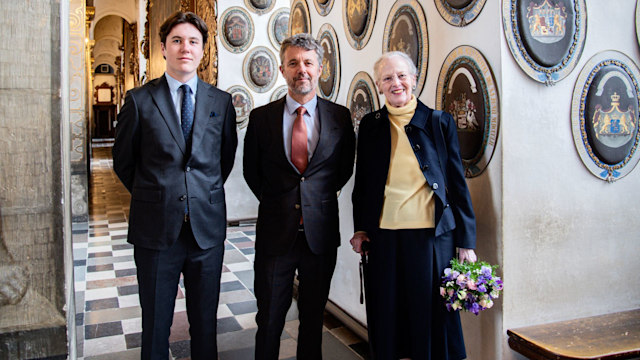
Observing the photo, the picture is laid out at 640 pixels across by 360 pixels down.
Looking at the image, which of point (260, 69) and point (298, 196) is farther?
point (260, 69)

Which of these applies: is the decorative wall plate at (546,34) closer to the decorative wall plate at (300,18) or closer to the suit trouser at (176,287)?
the suit trouser at (176,287)

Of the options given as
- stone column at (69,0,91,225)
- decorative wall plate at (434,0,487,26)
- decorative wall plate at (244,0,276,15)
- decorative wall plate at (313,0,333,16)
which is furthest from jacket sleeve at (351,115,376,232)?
stone column at (69,0,91,225)

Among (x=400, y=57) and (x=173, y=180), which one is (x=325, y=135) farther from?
(x=173, y=180)

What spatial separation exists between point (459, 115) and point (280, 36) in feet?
19.1

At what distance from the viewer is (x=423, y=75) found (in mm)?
3109

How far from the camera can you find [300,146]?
9.10ft

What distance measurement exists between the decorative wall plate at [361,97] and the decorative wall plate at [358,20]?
253 millimetres

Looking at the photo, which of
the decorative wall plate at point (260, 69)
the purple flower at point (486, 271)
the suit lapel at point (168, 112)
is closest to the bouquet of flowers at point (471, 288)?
the purple flower at point (486, 271)

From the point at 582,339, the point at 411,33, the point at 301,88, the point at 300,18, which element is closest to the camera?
the point at 582,339

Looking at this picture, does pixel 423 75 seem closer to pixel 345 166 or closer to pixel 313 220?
pixel 345 166

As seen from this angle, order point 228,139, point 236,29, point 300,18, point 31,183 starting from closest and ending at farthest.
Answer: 1. point 31,183
2. point 228,139
3. point 300,18
4. point 236,29

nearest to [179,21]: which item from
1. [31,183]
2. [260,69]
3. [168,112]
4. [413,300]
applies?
[168,112]

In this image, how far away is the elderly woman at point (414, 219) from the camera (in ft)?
8.13

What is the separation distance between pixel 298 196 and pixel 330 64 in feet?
6.34
